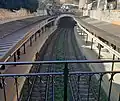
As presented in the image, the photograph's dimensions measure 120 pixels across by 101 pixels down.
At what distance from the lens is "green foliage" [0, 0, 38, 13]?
30959mm

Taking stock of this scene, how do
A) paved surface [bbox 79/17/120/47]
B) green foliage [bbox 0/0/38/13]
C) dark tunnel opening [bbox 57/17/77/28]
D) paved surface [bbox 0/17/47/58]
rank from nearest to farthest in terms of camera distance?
paved surface [bbox 79/17/120/47] < paved surface [bbox 0/17/47/58] < green foliage [bbox 0/0/38/13] < dark tunnel opening [bbox 57/17/77/28]

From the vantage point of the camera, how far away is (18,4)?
34812mm

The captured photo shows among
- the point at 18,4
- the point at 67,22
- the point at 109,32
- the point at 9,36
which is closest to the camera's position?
the point at 109,32

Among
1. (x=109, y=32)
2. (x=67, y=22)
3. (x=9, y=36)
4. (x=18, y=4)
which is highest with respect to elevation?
(x=18, y=4)

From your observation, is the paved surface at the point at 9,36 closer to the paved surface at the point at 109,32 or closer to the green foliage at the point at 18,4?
the paved surface at the point at 109,32

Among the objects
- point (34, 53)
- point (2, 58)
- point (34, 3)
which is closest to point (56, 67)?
point (34, 53)

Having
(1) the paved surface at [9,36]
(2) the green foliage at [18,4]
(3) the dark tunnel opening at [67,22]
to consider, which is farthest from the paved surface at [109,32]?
(3) the dark tunnel opening at [67,22]

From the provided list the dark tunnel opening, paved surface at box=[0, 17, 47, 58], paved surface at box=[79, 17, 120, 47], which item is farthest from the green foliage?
paved surface at box=[79, 17, 120, 47]

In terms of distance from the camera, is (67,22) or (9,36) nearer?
(9,36)

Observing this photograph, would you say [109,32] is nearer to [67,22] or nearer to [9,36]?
[9,36]

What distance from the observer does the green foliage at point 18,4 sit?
30959mm

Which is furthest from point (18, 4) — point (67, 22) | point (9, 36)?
point (9, 36)

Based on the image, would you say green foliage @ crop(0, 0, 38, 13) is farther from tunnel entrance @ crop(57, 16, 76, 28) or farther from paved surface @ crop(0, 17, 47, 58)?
paved surface @ crop(0, 17, 47, 58)

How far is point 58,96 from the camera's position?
8859mm
